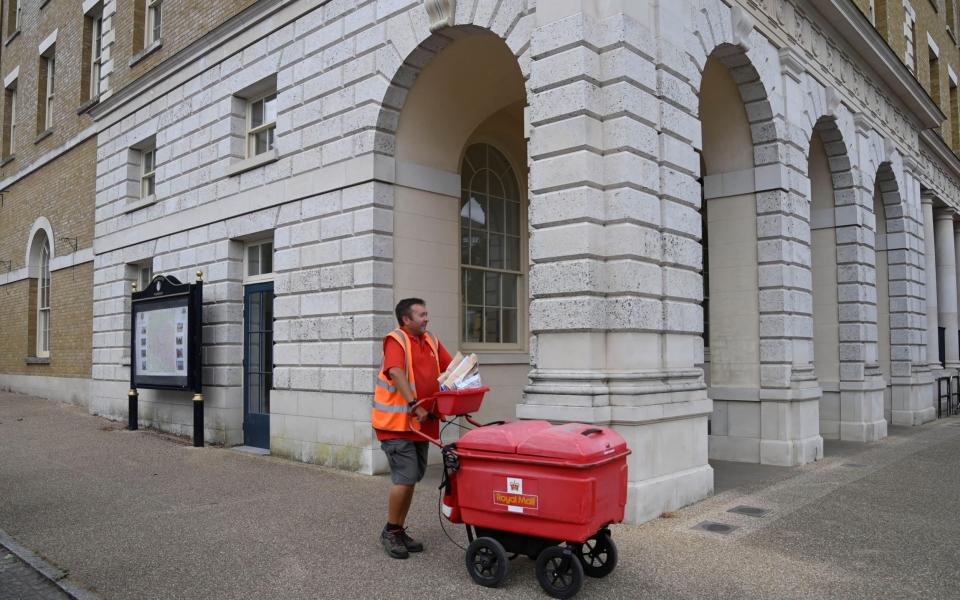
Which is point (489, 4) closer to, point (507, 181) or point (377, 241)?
point (377, 241)

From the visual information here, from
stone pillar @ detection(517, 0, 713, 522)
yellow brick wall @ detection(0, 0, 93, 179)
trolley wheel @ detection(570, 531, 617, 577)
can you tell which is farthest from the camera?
yellow brick wall @ detection(0, 0, 93, 179)

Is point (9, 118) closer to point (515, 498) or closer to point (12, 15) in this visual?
point (12, 15)

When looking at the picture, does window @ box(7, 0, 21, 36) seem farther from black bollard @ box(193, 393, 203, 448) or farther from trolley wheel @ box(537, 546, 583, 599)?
trolley wheel @ box(537, 546, 583, 599)

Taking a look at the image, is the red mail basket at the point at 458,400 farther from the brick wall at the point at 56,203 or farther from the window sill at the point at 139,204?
the brick wall at the point at 56,203

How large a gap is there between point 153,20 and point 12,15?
11.5m

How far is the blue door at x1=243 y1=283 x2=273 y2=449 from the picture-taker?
11.9 m

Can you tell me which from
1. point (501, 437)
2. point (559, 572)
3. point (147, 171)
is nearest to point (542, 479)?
point (501, 437)

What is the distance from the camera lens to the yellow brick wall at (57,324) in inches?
671

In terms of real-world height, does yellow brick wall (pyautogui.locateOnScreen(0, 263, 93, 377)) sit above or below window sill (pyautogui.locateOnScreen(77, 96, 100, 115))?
below

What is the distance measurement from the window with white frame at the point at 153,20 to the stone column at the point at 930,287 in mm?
18171

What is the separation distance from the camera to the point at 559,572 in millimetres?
4934

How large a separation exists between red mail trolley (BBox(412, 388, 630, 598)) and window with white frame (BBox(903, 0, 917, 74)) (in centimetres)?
1735

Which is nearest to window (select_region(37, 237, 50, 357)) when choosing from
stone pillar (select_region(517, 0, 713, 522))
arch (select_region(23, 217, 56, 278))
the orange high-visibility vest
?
arch (select_region(23, 217, 56, 278))

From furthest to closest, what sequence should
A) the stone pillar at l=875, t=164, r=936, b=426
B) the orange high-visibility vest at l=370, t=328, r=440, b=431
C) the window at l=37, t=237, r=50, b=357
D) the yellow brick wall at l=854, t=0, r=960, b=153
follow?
the window at l=37, t=237, r=50, b=357, the yellow brick wall at l=854, t=0, r=960, b=153, the stone pillar at l=875, t=164, r=936, b=426, the orange high-visibility vest at l=370, t=328, r=440, b=431
